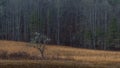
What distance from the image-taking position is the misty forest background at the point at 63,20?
105ft

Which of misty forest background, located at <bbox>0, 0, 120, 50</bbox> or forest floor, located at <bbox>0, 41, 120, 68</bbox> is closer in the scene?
forest floor, located at <bbox>0, 41, 120, 68</bbox>

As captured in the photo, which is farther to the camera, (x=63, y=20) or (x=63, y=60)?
(x=63, y=20)

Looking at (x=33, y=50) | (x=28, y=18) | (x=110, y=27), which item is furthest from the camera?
(x=28, y=18)

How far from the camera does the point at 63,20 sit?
33625mm

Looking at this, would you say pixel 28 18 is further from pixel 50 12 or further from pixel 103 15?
pixel 103 15

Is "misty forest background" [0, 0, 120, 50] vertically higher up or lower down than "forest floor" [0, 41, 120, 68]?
higher up

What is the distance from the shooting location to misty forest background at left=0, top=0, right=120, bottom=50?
105ft

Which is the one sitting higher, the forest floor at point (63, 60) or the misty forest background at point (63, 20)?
the misty forest background at point (63, 20)

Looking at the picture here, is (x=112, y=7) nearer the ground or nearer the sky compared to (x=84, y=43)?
nearer the sky

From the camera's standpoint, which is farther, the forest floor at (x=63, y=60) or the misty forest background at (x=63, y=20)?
the misty forest background at (x=63, y=20)

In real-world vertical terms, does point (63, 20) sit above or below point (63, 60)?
above

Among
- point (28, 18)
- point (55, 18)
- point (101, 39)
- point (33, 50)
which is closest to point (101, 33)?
point (101, 39)

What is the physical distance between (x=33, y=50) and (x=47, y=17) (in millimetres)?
9322

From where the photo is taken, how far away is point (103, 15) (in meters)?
32.9
